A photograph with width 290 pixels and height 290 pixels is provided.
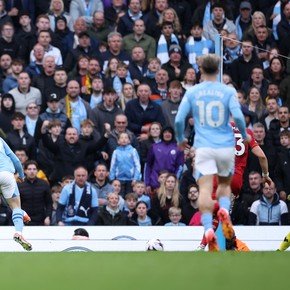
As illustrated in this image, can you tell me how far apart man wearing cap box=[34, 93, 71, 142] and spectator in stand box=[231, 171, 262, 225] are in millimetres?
3016

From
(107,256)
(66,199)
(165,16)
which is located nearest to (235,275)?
(107,256)

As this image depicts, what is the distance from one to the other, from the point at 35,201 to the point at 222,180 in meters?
7.22

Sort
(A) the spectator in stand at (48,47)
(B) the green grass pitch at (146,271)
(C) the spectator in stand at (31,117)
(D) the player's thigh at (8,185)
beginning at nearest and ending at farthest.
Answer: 1. (B) the green grass pitch at (146,271)
2. (D) the player's thigh at (8,185)
3. (C) the spectator in stand at (31,117)
4. (A) the spectator in stand at (48,47)

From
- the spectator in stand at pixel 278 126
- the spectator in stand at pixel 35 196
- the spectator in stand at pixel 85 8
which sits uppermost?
the spectator in stand at pixel 85 8

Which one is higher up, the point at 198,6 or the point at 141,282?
the point at 198,6

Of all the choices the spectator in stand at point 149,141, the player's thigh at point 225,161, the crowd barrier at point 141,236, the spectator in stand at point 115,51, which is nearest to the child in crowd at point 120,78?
the spectator in stand at point 115,51

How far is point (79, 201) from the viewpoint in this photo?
24094 mm

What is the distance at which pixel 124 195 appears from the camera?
81.9 ft

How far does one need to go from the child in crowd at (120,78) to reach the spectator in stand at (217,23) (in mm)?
1974

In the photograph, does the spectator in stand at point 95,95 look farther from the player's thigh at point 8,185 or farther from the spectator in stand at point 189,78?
the player's thigh at point 8,185

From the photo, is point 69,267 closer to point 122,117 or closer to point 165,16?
point 122,117

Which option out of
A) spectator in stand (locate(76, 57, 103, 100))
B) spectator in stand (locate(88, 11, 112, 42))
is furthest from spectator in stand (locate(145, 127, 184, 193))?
spectator in stand (locate(88, 11, 112, 42))

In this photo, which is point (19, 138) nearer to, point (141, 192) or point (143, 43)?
point (141, 192)

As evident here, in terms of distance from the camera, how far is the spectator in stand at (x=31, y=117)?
25.6 m
